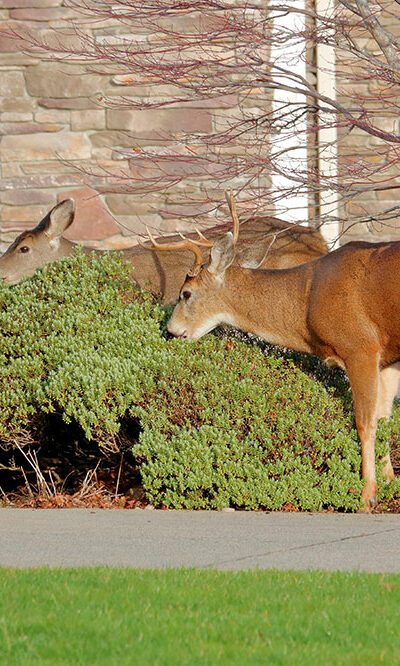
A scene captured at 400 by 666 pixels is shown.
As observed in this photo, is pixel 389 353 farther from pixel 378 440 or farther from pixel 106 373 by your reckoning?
pixel 106 373

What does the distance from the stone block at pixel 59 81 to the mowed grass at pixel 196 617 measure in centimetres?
852

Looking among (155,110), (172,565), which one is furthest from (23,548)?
(155,110)

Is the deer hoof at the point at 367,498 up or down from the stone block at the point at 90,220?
down

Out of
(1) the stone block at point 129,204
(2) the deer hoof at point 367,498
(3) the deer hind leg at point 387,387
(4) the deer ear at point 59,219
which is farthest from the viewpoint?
(1) the stone block at point 129,204

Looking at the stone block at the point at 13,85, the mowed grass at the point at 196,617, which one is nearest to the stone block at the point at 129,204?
the stone block at the point at 13,85

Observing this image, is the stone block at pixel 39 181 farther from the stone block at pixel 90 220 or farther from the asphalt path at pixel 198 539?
the asphalt path at pixel 198 539

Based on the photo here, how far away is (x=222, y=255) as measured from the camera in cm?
869

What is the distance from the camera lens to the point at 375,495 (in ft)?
26.0

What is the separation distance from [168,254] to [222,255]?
201 centimetres

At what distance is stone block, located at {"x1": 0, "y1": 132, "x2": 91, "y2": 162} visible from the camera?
13.0 m

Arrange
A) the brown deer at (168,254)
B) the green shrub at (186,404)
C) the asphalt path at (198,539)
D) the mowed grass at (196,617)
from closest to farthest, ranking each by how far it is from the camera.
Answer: the mowed grass at (196,617), the asphalt path at (198,539), the green shrub at (186,404), the brown deer at (168,254)

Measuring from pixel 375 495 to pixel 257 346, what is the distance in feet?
5.09

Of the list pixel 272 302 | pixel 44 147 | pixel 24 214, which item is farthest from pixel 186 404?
pixel 44 147

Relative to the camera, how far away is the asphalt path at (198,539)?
19.3 ft
